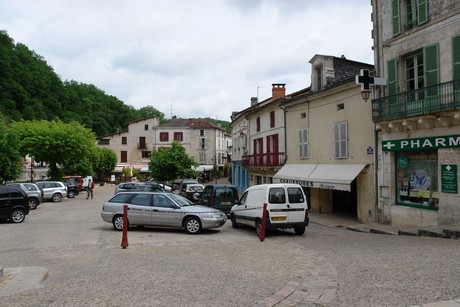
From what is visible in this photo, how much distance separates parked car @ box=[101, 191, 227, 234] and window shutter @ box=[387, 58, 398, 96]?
8624 mm

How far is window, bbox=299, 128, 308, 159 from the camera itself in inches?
996

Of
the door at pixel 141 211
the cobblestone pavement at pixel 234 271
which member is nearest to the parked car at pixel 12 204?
the cobblestone pavement at pixel 234 271

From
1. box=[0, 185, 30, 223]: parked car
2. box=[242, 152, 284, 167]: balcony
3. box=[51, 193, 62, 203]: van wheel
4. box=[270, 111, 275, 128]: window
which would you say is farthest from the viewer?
box=[51, 193, 62, 203]: van wheel

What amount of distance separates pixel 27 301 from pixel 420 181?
47.5ft

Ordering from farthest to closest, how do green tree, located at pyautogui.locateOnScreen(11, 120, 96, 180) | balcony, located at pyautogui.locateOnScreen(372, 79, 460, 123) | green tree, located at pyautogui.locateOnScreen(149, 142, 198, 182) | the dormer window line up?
green tree, located at pyautogui.locateOnScreen(149, 142, 198, 182) < green tree, located at pyautogui.locateOnScreen(11, 120, 96, 180) < the dormer window < balcony, located at pyautogui.locateOnScreen(372, 79, 460, 123)

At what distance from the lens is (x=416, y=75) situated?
16.4 m

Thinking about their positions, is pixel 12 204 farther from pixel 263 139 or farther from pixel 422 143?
pixel 263 139

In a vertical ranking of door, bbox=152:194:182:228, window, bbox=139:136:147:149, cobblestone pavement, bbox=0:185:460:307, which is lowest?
cobblestone pavement, bbox=0:185:460:307

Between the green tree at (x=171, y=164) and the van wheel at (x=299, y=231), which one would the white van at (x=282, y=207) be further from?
the green tree at (x=171, y=164)

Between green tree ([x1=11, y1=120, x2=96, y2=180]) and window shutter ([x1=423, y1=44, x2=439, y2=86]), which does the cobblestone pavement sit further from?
green tree ([x1=11, y1=120, x2=96, y2=180])

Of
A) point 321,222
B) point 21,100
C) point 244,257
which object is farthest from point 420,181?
point 21,100

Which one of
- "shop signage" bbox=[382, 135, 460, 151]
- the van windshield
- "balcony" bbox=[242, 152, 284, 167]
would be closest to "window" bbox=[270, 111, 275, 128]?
"balcony" bbox=[242, 152, 284, 167]

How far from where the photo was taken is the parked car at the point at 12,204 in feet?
57.6

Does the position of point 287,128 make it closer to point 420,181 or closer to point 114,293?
point 420,181
